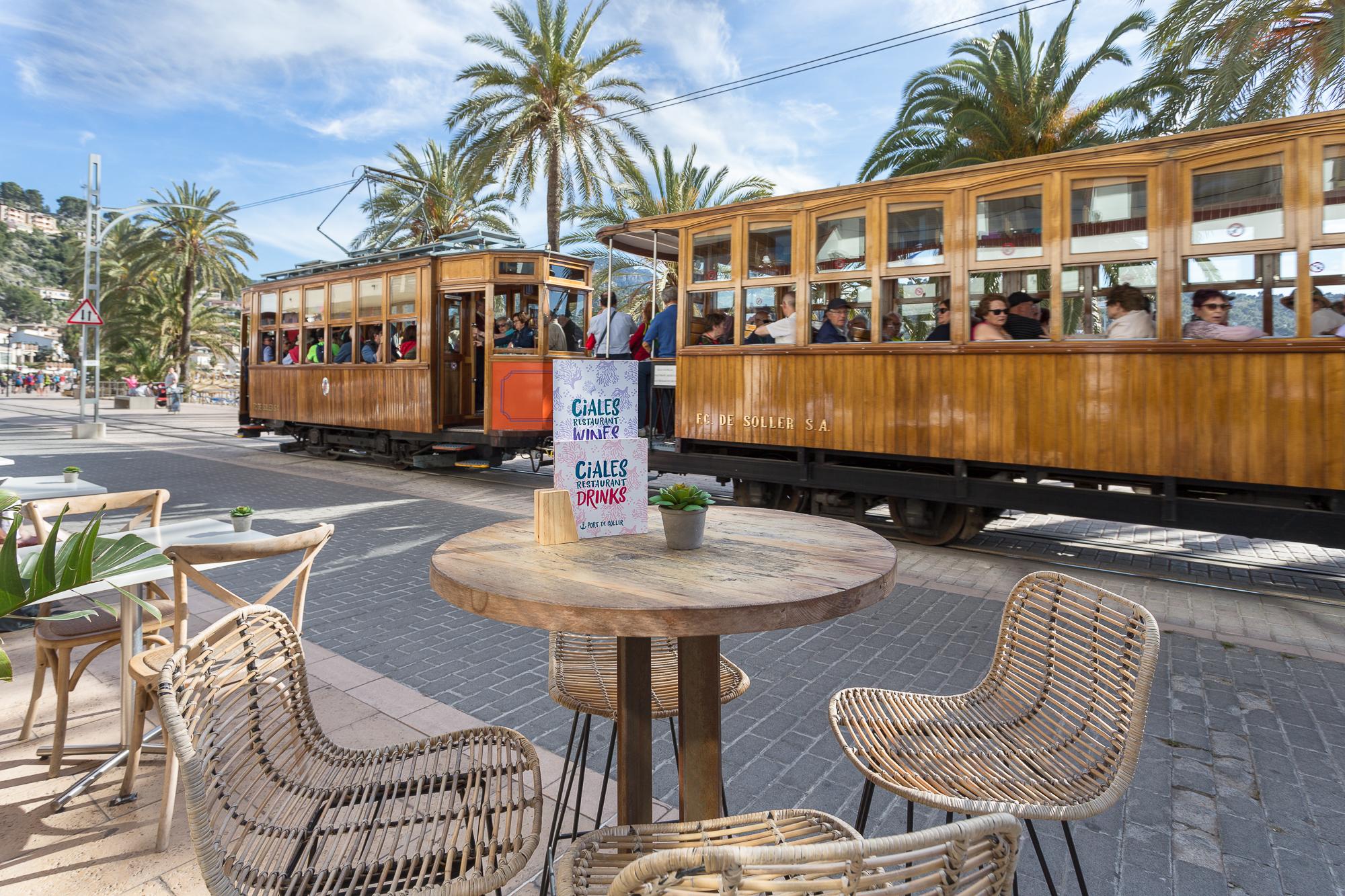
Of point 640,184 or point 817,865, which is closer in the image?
point 817,865

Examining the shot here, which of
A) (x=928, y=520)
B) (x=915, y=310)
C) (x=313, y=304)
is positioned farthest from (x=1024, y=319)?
(x=313, y=304)

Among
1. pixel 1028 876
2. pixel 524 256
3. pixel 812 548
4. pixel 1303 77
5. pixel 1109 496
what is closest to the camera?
pixel 812 548

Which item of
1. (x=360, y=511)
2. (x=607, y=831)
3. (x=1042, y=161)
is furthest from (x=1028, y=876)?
(x=360, y=511)

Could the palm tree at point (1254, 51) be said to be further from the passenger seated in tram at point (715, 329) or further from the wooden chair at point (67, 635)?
the wooden chair at point (67, 635)

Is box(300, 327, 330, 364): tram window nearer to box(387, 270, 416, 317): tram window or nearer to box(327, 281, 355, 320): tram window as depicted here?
box(327, 281, 355, 320): tram window

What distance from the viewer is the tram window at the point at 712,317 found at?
837 centimetres

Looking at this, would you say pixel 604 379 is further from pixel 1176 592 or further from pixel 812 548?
pixel 1176 592

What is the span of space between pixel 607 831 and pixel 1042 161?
21.6 feet

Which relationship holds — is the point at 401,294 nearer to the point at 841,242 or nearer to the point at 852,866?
the point at 841,242

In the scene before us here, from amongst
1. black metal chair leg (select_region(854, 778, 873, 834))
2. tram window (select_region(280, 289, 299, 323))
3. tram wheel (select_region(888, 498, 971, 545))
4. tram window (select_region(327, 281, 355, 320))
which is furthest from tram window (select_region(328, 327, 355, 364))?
black metal chair leg (select_region(854, 778, 873, 834))

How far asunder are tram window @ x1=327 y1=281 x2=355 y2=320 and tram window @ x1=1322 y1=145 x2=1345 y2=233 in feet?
41.9

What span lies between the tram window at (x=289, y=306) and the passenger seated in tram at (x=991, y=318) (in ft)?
41.4

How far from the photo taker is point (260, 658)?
6.24 ft

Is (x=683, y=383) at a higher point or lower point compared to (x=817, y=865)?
higher
